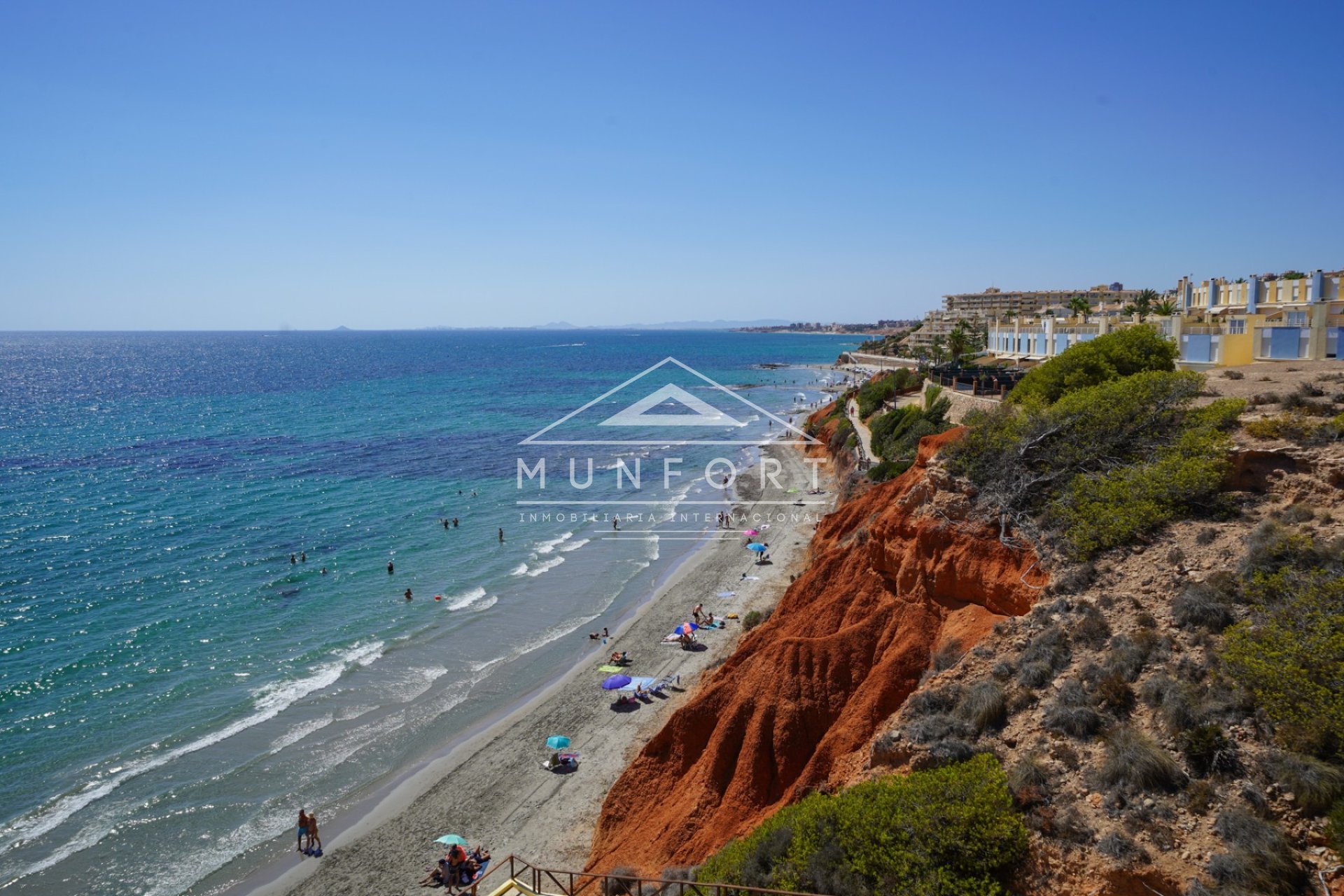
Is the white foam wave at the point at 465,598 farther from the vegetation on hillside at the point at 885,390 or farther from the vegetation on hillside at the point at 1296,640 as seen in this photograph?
the vegetation on hillside at the point at 885,390

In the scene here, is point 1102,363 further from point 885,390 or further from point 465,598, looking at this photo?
point 885,390

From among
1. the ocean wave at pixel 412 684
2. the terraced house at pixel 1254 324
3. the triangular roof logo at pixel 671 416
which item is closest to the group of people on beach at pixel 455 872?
A: the ocean wave at pixel 412 684

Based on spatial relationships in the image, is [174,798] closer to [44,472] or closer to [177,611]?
[177,611]

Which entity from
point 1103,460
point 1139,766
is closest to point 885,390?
point 1103,460

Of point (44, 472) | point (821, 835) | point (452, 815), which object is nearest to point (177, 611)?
point (452, 815)

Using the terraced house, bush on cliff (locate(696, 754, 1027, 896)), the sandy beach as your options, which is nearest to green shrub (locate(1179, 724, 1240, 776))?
bush on cliff (locate(696, 754, 1027, 896))

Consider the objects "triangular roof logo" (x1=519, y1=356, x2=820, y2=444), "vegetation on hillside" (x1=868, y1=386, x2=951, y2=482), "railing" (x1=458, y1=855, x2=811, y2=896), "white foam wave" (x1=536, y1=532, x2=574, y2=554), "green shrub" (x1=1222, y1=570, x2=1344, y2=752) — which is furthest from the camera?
"triangular roof logo" (x1=519, y1=356, x2=820, y2=444)

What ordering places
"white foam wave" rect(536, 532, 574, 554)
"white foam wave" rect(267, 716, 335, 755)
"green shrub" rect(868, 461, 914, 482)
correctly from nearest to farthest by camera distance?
"white foam wave" rect(267, 716, 335, 755), "green shrub" rect(868, 461, 914, 482), "white foam wave" rect(536, 532, 574, 554)

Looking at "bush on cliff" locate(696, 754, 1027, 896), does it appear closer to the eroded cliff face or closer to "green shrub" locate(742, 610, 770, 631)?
the eroded cliff face
